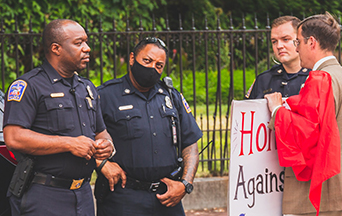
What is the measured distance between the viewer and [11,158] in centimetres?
320

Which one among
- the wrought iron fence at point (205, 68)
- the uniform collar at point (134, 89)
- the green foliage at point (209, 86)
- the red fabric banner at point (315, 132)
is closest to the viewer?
the red fabric banner at point (315, 132)

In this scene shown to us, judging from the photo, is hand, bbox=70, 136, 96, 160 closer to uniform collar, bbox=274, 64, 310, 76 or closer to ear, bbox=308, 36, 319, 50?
ear, bbox=308, 36, 319, 50

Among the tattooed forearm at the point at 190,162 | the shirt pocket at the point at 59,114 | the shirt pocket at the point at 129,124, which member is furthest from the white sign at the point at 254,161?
the shirt pocket at the point at 59,114

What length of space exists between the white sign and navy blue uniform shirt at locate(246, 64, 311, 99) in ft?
1.51

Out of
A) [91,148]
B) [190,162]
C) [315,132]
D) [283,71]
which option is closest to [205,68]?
[283,71]

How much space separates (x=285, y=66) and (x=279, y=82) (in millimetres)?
144

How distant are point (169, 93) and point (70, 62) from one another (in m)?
0.88

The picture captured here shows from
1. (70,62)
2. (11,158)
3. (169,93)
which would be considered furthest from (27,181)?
(169,93)

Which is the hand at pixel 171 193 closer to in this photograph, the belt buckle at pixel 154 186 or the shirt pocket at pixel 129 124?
the belt buckle at pixel 154 186

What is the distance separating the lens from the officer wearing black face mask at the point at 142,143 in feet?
10.6

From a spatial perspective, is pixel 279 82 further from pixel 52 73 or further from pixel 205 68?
pixel 205 68

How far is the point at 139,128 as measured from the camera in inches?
129

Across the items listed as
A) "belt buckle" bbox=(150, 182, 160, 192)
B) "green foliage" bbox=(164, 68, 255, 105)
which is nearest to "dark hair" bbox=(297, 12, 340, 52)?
"belt buckle" bbox=(150, 182, 160, 192)

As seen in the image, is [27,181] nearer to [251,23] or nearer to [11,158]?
[11,158]
